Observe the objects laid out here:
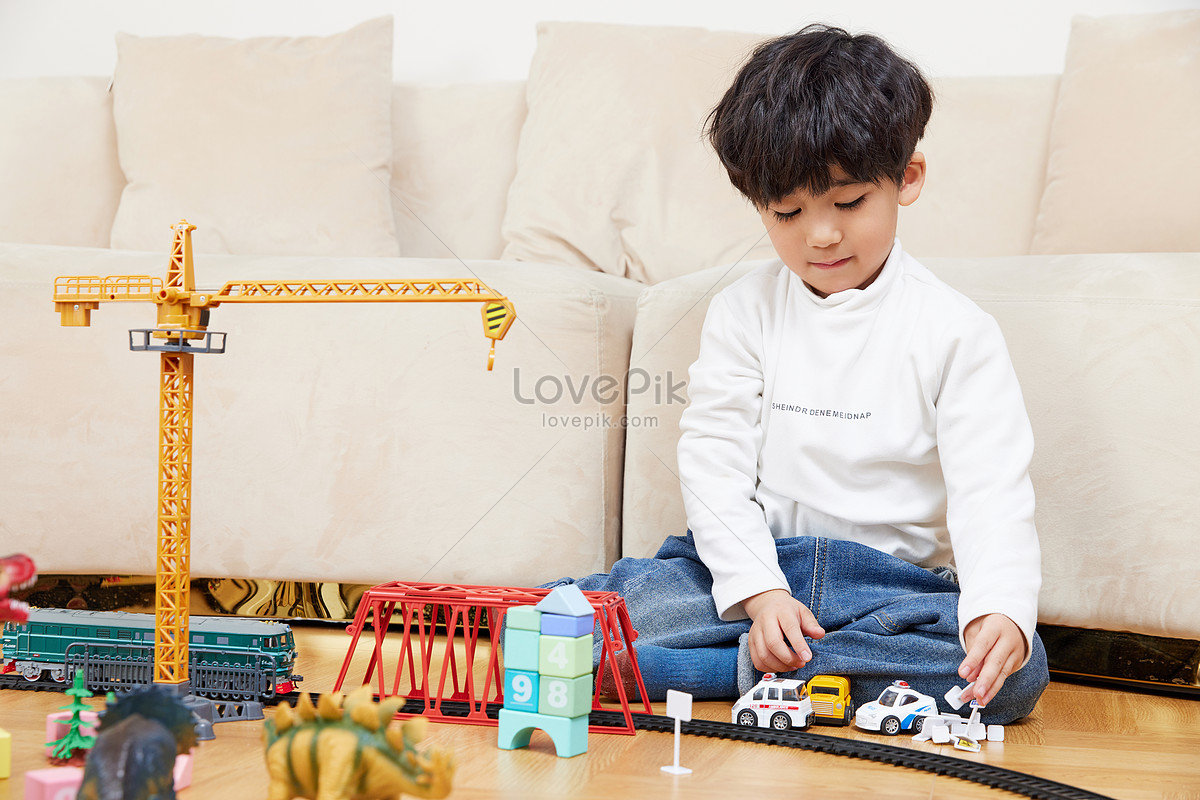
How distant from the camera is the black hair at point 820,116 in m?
1.03

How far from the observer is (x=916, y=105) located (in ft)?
3.57

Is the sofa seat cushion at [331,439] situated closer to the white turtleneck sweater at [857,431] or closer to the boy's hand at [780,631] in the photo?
the white turtleneck sweater at [857,431]

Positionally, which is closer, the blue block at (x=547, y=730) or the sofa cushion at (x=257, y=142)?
the blue block at (x=547, y=730)

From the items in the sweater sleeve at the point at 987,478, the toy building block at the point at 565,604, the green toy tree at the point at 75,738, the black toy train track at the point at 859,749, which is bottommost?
the black toy train track at the point at 859,749

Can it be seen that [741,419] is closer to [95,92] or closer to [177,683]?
[177,683]

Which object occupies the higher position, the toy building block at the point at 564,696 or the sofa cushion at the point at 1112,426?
the sofa cushion at the point at 1112,426

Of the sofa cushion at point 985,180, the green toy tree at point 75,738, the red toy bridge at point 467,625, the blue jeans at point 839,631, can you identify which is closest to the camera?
the green toy tree at point 75,738

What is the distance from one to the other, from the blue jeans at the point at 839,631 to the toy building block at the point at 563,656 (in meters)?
0.25

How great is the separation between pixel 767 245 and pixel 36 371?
1.02 meters

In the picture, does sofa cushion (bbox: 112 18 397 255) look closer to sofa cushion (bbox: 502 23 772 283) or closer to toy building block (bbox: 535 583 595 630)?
sofa cushion (bbox: 502 23 772 283)

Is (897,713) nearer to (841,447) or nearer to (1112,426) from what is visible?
(841,447)

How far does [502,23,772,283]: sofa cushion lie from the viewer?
1.64 meters

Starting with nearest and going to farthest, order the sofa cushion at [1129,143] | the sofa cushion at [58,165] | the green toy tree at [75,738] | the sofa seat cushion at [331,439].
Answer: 1. the green toy tree at [75,738]
2. the sofa seat cushion at [331,439]
3. the sofa cushion at [1129,143]
4. the sofa cushion at [58,165]

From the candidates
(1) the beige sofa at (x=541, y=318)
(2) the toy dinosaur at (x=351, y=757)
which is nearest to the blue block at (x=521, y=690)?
(2) the toy dinosaur at (x=351, y=757)
